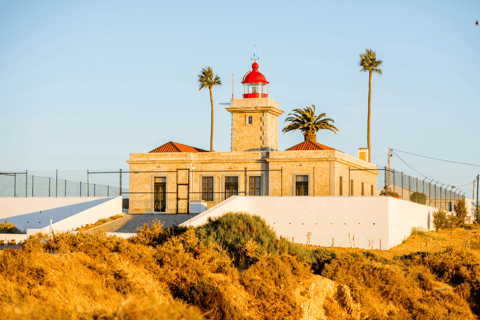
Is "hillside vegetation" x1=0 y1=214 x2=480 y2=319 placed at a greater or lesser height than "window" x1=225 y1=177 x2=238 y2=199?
lesser

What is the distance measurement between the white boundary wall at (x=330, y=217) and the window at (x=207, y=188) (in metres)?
8.84

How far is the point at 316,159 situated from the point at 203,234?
15156 millimetres

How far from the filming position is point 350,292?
693 inches

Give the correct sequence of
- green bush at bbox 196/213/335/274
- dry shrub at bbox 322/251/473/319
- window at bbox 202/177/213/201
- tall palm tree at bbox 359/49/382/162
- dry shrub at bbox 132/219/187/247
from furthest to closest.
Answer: tall palm tree at bbox 359/49/382/162
window at bbox 202/177/213/201
dry shrub at bbox 132/219/187/247
green bush at bbox 196/213/335/274
dry shrub at bbox 322/251/473/319

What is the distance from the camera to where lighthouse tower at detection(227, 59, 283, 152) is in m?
39.9

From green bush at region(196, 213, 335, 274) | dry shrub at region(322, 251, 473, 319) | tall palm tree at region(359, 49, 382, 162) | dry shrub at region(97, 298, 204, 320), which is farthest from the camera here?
tall palm tree at region(359, 49, 382, 162)

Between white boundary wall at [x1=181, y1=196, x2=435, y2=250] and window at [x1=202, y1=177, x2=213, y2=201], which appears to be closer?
white boundary wall at [x1=181, y1=196, x2=435, y2=250]

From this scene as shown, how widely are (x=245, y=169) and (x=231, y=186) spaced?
159 cm

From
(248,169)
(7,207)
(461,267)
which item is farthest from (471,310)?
(7,207)

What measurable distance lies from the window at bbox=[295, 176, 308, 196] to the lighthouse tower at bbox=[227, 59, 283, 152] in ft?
15.3

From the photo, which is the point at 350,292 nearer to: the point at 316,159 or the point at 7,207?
the point at 316,159

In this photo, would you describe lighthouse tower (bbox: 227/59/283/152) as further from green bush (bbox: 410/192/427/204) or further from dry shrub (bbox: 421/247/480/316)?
dry shrub (bbox: 421/247/480/316)

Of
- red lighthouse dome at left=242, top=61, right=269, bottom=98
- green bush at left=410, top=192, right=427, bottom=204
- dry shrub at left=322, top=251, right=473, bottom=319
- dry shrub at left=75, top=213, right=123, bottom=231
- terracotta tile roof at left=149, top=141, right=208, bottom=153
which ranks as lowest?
dry shrub at left=322, top=251, right=473, bottom=319

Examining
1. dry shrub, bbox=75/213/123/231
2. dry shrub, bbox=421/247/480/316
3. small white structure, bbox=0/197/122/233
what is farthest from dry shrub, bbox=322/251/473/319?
small white structure, bbox=0/197/122/233
